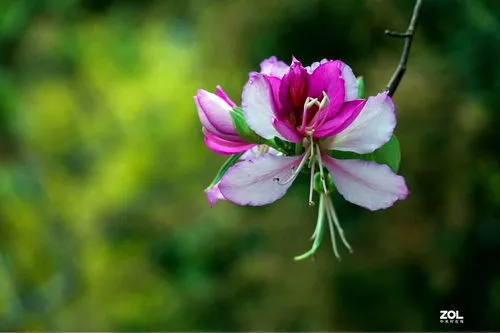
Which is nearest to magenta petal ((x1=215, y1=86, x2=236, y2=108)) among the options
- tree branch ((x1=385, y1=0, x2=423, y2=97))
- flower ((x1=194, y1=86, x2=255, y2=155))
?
flower ((x1=194, y1=86, x2=255, y2=155))

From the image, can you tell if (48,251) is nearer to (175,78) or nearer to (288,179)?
(175,78)

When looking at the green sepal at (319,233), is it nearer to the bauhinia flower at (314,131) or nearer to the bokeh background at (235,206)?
the bauhinia flower at (314,131)

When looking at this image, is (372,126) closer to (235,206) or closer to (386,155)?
(386,155)

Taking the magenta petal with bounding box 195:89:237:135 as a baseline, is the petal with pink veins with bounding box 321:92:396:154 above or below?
below

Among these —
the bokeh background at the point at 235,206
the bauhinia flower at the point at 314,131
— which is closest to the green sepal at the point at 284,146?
the bauhinia flower at the point at 314,131

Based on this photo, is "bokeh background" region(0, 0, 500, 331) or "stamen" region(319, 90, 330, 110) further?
"bokeh background" region(0, 0, 500, 331)

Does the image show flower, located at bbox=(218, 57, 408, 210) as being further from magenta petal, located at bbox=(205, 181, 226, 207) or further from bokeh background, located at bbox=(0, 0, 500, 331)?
bokeh background, located at bbox=(0, 0, 500, 331)

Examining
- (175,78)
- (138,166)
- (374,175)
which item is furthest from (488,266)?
(175,78)
